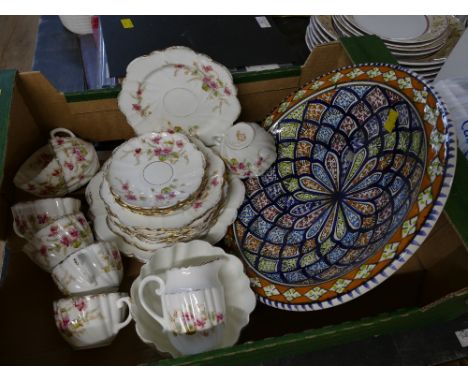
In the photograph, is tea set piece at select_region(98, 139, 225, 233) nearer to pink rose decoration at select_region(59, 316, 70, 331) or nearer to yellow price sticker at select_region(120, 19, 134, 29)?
pink rose decoration at select_region(59, 316, 70, 331)

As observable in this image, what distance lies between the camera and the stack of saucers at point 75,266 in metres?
0.69

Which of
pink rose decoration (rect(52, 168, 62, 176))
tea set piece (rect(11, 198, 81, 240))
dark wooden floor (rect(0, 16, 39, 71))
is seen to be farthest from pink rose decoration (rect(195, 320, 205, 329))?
dark wooden floor (rect(0, 16, 39, 71))

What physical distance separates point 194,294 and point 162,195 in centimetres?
19

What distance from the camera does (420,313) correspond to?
1.87 feet

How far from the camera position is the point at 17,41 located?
6.17 feet

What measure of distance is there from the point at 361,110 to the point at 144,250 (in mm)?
473

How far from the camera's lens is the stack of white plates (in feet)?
3.26

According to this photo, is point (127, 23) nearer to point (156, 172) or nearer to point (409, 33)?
point (156, 172)

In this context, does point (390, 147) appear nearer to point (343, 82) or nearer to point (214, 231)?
point (343, 82)

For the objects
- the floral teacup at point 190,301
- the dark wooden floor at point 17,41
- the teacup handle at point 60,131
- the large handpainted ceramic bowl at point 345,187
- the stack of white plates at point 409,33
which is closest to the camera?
the large handpainted ceramic bowl at point 345,187

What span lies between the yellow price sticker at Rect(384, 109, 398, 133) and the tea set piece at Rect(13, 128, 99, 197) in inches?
23.1

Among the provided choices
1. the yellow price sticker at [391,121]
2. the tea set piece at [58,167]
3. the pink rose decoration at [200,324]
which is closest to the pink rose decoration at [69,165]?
the tea set piece at [58,167]

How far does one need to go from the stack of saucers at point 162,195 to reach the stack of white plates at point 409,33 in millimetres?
503

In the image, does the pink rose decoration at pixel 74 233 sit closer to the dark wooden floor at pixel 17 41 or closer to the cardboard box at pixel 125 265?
the cardboard box at pixel 125 265
